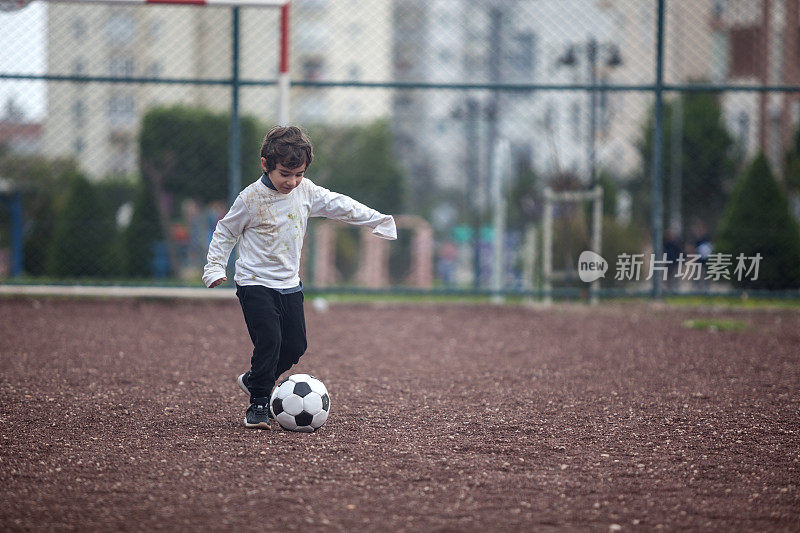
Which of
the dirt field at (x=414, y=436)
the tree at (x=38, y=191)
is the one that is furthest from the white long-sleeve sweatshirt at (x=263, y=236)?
the tree at (x=38, y=191)

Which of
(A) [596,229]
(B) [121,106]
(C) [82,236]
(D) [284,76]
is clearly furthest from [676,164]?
(D) [284,76]

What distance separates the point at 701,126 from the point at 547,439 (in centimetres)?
1932

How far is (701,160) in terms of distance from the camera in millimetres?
19984

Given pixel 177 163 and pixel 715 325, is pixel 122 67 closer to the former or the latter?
pixel 177 163

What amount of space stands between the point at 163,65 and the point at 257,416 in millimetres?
23997

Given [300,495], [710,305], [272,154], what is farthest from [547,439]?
[710,305]

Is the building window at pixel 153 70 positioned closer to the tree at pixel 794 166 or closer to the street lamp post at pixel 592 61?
the street lamp post at pixel 592 61

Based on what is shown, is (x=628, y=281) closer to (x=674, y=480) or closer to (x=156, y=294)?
(x=156, y=294)

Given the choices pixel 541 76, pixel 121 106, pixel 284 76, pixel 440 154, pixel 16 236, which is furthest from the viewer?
pixel 541 76

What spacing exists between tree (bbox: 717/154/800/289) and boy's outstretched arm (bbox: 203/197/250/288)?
822 centimetres

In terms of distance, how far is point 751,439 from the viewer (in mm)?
3562

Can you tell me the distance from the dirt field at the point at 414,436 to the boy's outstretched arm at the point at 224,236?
2.27 feet

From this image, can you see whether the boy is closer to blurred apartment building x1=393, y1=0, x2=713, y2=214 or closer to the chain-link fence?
the chain-link fence
